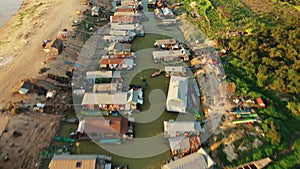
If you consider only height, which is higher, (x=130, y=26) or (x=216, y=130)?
(x=130, y=26)

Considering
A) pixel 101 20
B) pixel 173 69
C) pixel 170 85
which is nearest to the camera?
pixel 170 85

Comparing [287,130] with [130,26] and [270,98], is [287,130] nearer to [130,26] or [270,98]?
[270,98]

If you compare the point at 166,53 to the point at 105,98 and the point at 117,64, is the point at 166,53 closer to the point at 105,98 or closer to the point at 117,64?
the point at 117,64

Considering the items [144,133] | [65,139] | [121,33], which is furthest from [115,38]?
[65,139]

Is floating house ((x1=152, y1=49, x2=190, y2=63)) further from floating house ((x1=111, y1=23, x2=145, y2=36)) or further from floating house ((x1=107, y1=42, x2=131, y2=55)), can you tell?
floating house ((x1=111, y1=23, x2=145, y2=36))

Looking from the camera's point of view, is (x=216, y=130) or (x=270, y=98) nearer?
(x=216, y=130)

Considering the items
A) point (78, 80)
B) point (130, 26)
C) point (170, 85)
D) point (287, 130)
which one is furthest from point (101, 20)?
point (287, 130)

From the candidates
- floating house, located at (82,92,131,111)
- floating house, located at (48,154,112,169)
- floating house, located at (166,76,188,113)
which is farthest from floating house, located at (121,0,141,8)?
floating house, located at (48,154,112,169)
